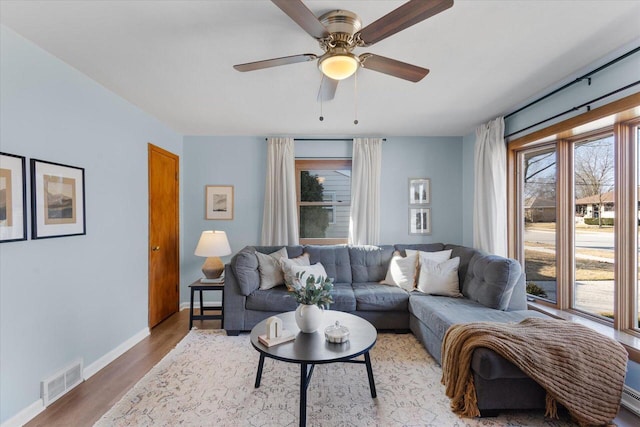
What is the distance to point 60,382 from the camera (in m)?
2.19

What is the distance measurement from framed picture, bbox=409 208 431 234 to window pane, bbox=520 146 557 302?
1.24m

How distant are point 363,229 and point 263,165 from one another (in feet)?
5.54

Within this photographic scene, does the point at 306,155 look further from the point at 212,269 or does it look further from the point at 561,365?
the point at 561,365

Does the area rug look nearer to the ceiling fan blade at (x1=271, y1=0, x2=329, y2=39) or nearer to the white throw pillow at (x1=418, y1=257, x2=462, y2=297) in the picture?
the white throw pillow at (x1=418, y1=257, x2=462, y2=297)

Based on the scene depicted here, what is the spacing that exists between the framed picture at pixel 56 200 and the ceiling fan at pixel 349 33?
5.15 ft

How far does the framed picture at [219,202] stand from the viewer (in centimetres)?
431

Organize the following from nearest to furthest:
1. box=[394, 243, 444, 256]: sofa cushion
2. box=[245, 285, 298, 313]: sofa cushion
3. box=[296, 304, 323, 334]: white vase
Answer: box=[296, 304, 323, 334]: white vase, box=[245, 285, 298, 313]: sofa cushion, box=[394, 243, 444, 256]: sofa cushion

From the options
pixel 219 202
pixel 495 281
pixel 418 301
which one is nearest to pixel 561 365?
pixel 495 281

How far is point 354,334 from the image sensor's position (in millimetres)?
2199

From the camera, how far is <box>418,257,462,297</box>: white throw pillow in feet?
10.8

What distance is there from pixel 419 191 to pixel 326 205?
1.37 metres

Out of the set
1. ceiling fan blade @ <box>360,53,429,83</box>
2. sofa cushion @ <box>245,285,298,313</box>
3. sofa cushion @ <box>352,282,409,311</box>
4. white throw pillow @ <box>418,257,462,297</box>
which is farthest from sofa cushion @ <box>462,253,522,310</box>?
ceiling fan blade @ <box>360,53,429,83</box>

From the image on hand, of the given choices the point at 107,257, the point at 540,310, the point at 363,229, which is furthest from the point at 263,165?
the point at 540,310

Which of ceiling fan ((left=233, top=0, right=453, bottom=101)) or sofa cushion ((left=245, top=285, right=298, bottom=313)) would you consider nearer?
ceiling fan ((left=233, top=0, right=453, bottom=101))
